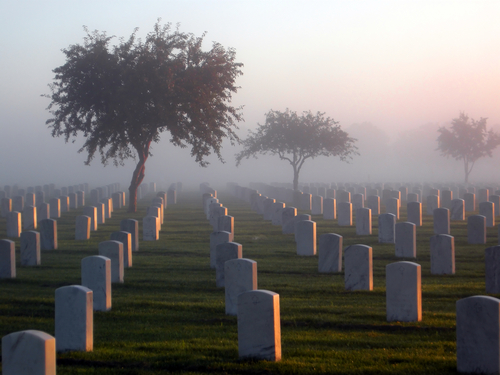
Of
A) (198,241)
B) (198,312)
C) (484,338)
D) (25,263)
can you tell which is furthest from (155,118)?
(484,338)

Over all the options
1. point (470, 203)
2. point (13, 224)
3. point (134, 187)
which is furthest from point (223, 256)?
point (470, 203)

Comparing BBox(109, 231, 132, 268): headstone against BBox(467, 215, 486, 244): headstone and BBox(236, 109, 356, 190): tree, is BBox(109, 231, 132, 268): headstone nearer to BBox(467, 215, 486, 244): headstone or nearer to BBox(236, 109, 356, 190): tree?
BBox(467, 215, 486, 244): headstone

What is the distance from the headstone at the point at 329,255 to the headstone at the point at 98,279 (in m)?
4.85

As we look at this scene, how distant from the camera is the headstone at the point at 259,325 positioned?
218 inches

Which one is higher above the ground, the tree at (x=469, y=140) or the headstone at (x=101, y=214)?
the tree at (x=469, y=140)

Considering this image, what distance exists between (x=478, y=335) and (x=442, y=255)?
5817 mm

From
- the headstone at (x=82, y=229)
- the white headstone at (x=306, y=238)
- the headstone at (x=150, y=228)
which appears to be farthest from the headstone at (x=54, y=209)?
the white headstone at (x=306, y=238)

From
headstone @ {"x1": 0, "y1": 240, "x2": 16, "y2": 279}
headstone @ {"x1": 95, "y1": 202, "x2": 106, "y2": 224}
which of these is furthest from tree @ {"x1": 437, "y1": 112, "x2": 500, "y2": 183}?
headstone @ {"x1": 0, "y1": 240, "x2": 16, "y2": 279}

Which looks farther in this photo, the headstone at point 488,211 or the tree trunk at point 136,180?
the tree trunk at point 136,180

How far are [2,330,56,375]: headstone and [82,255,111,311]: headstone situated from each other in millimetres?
3654

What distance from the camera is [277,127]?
41.6 meters

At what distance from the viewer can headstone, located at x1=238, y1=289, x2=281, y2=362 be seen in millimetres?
5539

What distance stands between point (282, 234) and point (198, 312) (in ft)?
34.2

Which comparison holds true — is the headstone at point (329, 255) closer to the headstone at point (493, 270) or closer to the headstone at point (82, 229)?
the headstone at point (493, 270)
